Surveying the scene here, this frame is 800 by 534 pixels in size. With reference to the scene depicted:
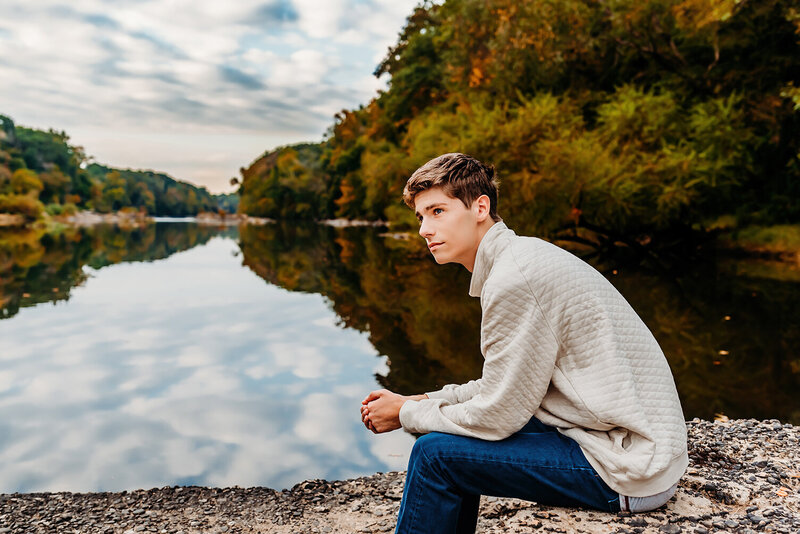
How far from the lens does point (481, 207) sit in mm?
2457

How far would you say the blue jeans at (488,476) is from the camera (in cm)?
222

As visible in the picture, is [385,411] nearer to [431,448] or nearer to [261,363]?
[431,448]

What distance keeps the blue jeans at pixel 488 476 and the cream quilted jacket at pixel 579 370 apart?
0.05 meters

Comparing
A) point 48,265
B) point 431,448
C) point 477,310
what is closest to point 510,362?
point 431,448

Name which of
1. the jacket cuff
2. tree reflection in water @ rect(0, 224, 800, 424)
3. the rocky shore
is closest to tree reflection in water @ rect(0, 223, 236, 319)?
tree reflection in water @ rect(0, 224, 800, 424)

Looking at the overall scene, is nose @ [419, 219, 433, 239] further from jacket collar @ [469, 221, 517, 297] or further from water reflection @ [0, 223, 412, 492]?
water reflection @ [0, 223, 412, 492]

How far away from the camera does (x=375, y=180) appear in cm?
2512

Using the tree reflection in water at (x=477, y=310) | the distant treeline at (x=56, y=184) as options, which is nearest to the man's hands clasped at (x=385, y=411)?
the tree reflection in water at (x=477, y=310)

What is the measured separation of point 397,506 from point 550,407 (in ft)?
6.84

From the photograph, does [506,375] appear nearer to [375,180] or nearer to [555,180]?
[555,180]

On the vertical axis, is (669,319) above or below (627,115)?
below

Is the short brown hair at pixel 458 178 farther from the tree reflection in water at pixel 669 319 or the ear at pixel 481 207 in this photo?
the tree reflection in water at pixel 669 319

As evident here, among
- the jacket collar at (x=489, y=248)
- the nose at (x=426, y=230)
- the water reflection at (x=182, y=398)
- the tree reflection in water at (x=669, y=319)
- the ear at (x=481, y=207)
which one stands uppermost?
the ear at (x=481, y=207)

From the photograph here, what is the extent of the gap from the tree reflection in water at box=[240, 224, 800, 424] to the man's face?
14.8 feet
